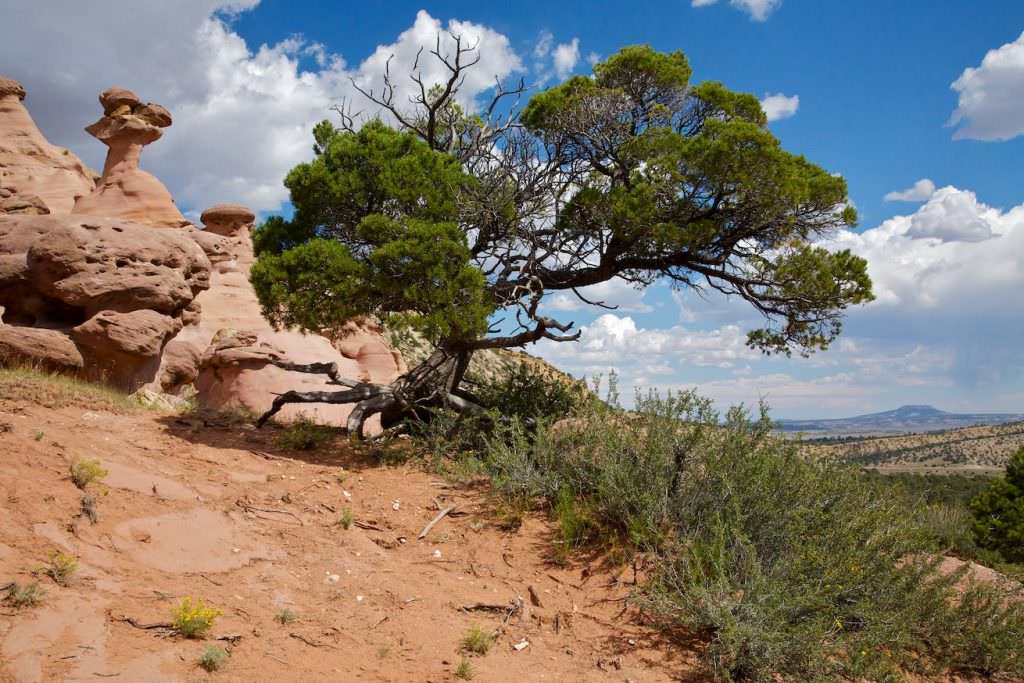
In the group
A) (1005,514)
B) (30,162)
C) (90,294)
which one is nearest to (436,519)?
(90,294)

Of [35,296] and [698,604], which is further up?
[35,296]

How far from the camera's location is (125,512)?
534 centimetres

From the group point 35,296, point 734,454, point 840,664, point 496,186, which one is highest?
point 496,186

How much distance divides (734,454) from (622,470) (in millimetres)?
1079

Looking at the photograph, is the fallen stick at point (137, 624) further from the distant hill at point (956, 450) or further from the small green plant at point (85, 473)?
the distant hill at point (956, 450)

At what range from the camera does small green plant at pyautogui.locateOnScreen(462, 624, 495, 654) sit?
441 centimetres

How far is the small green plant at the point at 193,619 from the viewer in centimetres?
388

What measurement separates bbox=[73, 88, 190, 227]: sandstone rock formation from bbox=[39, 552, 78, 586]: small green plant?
27.9 metres

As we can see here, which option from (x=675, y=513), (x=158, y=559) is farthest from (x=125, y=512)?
(x=675, y=513)

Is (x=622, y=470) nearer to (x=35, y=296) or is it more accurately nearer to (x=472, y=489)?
(x=472, y=489)

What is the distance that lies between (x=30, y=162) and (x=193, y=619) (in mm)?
34848

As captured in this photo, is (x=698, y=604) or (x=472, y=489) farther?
(x=472, y=489)

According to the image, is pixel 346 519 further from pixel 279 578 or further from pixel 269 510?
pixel 279 578

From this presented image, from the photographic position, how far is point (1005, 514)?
45.5ft
